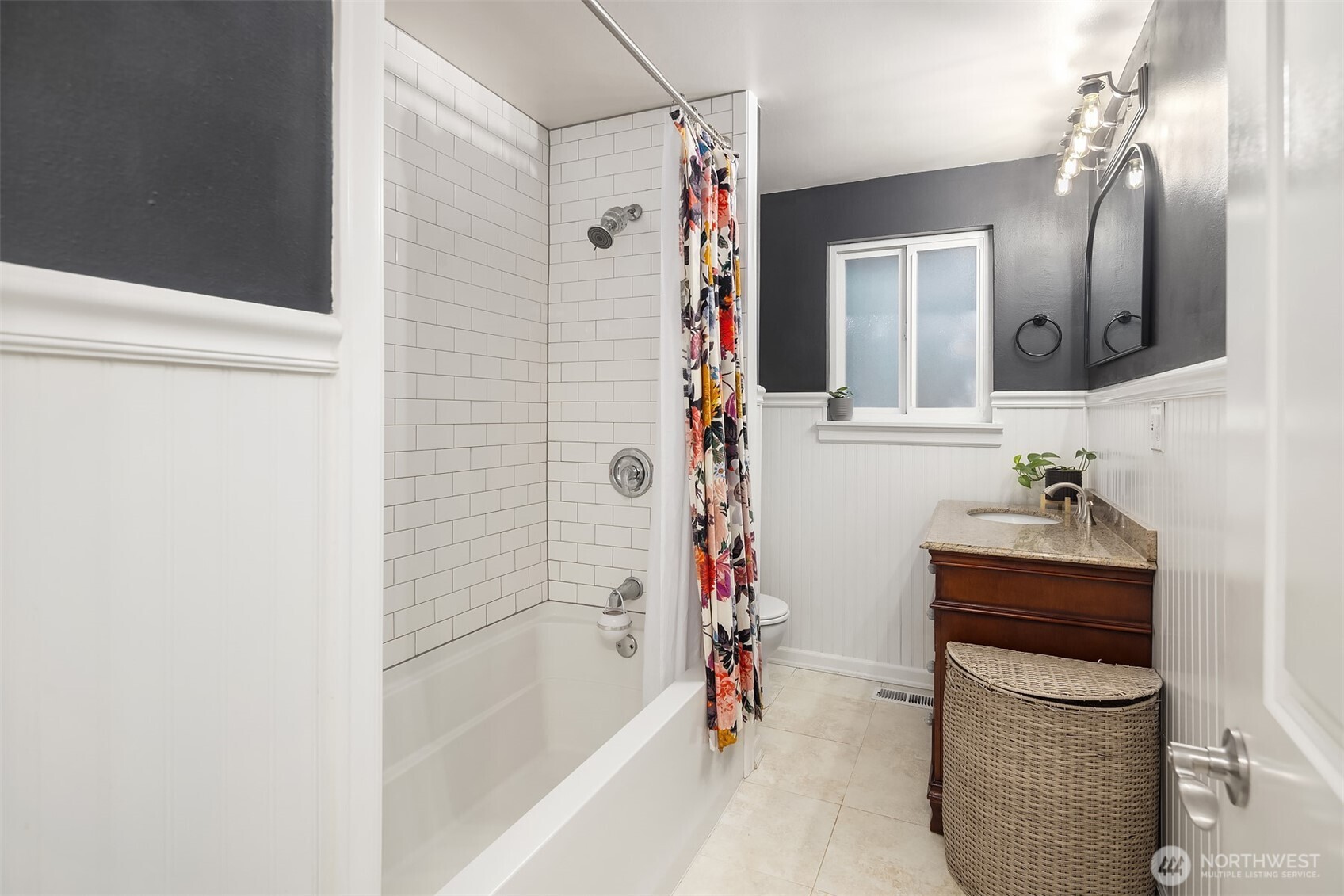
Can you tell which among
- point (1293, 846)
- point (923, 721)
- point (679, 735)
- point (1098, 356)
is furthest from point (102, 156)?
point (923, 721)

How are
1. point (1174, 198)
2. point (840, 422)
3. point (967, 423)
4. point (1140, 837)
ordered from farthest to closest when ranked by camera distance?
point (840, 422)
point (967, 423)
point (1174, 198)
point (1140, 837)

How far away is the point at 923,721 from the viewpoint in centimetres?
268

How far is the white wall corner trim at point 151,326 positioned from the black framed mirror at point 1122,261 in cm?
211

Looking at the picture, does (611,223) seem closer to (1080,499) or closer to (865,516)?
(865,516)

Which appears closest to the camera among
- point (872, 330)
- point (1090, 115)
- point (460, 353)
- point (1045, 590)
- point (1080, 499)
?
point (1045, 590)

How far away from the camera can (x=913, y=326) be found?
3141 mm

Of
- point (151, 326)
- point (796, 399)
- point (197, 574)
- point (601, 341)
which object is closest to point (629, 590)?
point (601, 341)

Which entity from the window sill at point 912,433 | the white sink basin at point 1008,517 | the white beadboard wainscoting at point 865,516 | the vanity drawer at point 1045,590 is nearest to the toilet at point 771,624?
the white beadboard wainscoting at point 865,516

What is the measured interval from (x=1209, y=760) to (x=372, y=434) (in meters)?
0.97

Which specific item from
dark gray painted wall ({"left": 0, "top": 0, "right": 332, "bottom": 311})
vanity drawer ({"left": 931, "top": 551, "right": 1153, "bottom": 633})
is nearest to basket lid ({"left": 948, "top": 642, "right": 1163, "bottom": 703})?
vanity drawer ({"left": 931, "top": 551, "right": 1153, "bottom": 633})

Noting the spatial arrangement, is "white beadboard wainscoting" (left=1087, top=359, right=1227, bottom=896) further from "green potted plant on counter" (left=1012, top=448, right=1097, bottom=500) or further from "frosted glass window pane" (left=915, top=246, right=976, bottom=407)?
"frosted glass window pane" (left=915, top=246, right=976, bottom=407)

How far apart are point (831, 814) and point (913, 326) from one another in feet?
7.23

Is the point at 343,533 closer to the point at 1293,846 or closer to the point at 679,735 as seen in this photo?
the point at 1293,846

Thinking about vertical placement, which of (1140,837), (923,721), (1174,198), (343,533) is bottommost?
(923,721)
